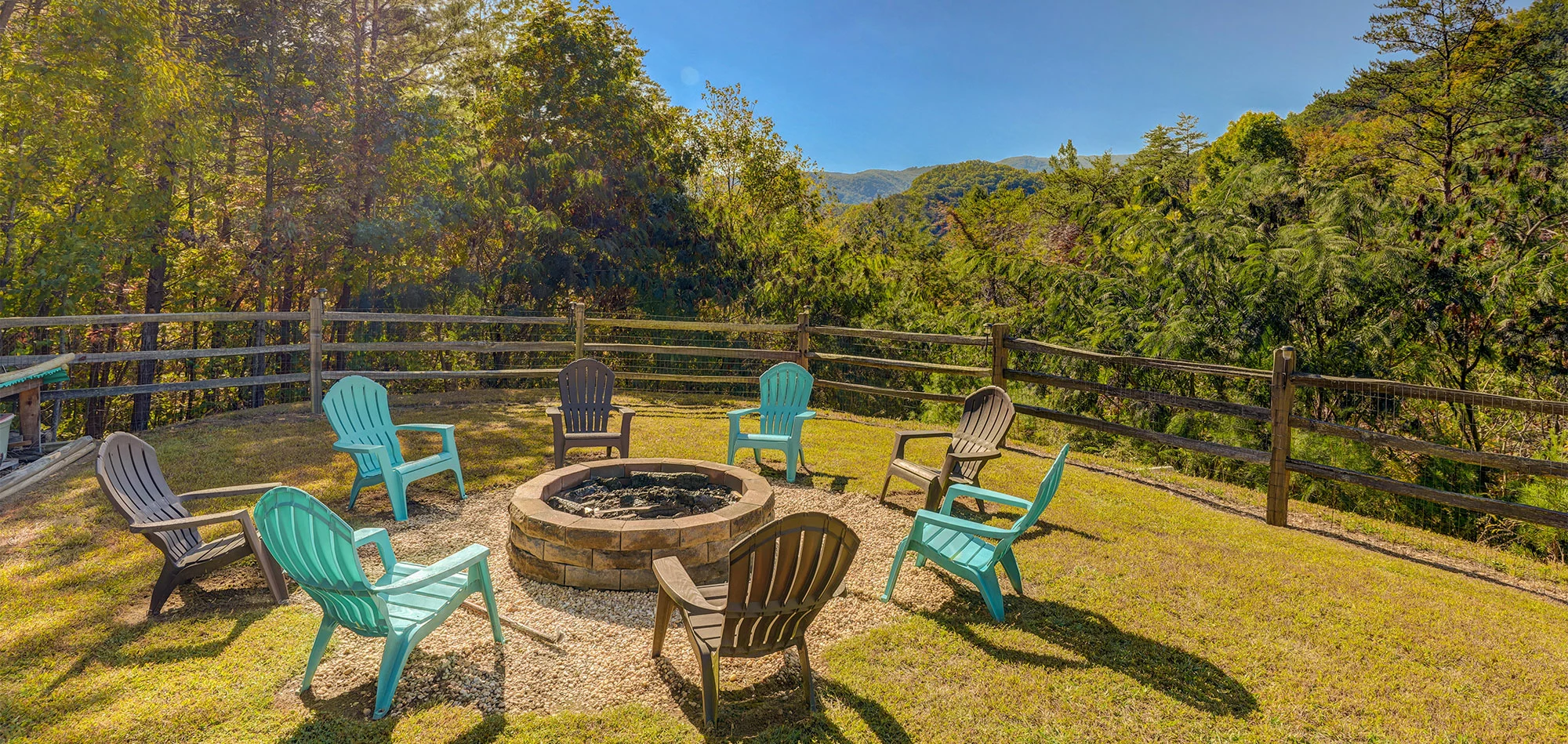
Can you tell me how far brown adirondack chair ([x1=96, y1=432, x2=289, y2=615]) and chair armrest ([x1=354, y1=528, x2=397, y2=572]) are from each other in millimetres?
789

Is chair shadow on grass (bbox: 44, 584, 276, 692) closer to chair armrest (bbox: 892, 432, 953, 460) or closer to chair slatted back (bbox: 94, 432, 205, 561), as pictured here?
chair slatted back (bbox: 94, 432, 205, 561)

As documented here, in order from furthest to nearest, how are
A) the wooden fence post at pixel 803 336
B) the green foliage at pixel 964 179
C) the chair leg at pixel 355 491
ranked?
the green foliage at pixel 964 179
the wooden fence post at pixel 803 336
the chair leg at pixel 355 491

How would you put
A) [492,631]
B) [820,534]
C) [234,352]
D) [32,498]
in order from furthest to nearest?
[234,352] → [32,498] → [492,631] → [820,534]

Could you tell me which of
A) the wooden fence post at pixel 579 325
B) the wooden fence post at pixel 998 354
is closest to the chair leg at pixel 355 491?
the wooden fence post at pixel 579 325

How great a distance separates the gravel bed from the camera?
2.58 m

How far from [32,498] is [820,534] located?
5783mm

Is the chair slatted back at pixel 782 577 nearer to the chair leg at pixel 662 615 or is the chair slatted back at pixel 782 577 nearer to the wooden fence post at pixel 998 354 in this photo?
the chair leg at pixel 662 615

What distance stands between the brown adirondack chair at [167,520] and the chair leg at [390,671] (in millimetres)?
1266

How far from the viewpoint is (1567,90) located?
31.3 ft

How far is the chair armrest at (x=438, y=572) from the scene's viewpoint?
7.86ft

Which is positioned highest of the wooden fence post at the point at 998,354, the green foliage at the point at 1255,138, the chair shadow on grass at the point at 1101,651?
the green foliage at the point at 1255,138

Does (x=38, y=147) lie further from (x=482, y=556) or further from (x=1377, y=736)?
(x=1377, y=736)

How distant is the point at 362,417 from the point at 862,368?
6.72m

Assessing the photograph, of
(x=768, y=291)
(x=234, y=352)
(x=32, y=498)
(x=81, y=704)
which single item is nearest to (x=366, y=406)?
(x=32, y=498)
